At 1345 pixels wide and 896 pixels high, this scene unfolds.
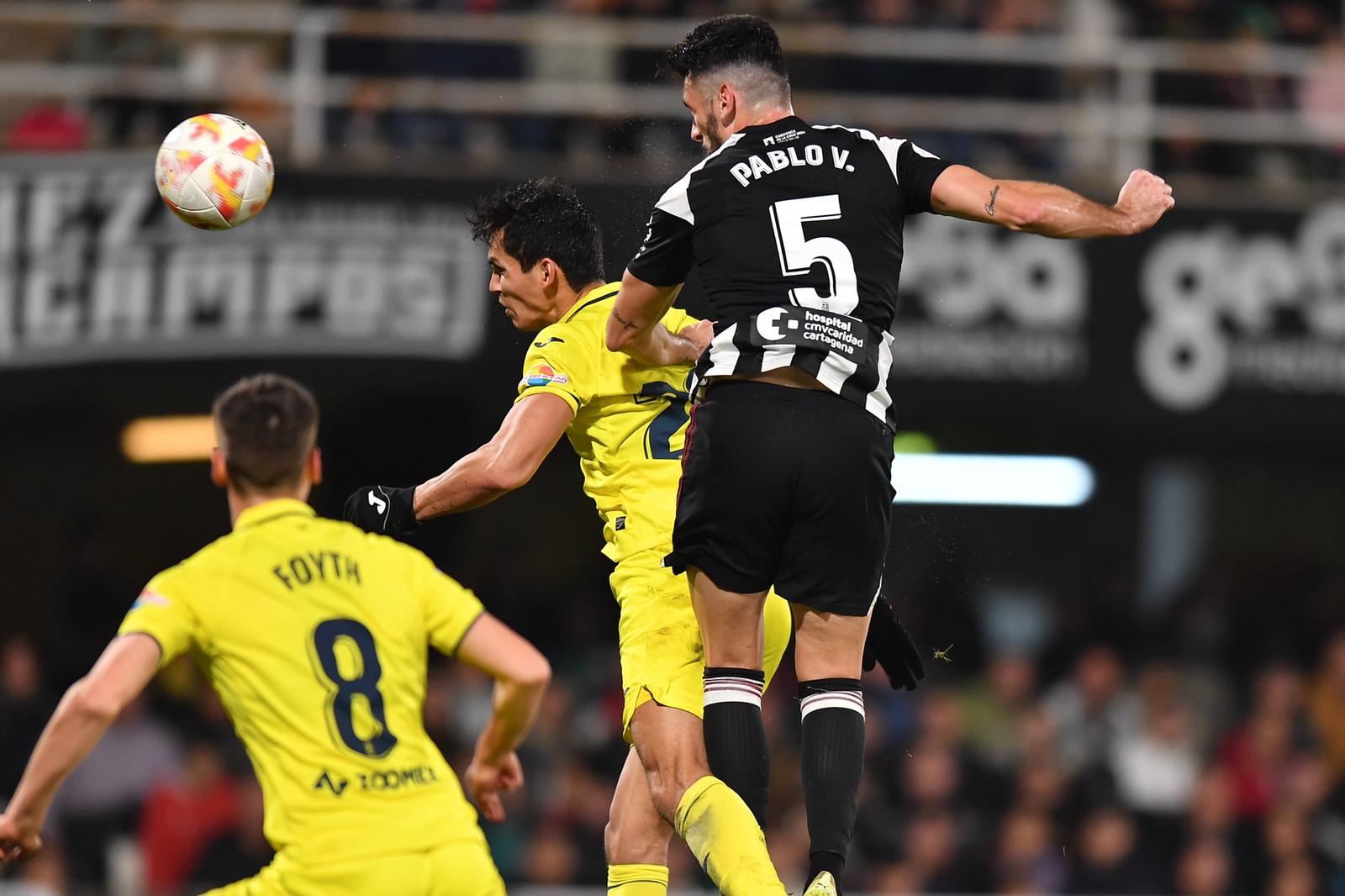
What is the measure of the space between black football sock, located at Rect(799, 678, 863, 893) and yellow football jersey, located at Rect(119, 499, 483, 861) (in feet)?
3.76

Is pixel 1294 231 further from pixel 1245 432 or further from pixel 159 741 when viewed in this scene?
pixel 159 741

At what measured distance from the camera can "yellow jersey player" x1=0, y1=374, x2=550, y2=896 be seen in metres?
4.37

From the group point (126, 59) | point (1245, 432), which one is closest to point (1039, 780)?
point (1245, 432)

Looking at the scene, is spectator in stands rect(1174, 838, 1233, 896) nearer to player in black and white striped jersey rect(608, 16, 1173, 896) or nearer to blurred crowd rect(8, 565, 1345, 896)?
blurred crowd rect(8, 565, 1345, 896)

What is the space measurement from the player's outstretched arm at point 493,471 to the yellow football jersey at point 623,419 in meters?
0.12

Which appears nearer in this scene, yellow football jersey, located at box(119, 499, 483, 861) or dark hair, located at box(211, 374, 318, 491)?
yellow football jersey, located at box(119, 499, 483, 861)

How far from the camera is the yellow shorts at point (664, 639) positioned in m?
5.76

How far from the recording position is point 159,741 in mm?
12320

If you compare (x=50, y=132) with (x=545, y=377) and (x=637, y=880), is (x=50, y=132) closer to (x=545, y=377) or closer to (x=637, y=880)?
(x=545, y=377)


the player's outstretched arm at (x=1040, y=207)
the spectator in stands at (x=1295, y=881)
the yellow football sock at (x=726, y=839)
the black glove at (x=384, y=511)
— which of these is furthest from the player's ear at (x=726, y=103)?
the spectator in stands at (x=1295, y=881)

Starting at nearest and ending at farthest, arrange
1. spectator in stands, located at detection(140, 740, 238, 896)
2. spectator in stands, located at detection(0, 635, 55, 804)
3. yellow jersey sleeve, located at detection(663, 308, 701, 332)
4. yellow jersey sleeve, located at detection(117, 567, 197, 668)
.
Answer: yellow jersey sleeve, located at detection(117, 567, 197, 668) < yellow jersey sleeve, located at detection(663, 308, 701, 332) < spectator in stands, located at detection(140, 740, 238, 896) < spectator in stands, located at detection(0, 635, 55, 804)

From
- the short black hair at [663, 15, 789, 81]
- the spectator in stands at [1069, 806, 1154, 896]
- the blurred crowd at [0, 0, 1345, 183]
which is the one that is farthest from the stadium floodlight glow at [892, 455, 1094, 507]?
the short black hair at [663, 15, 789, 81]

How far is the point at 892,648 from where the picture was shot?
598 cm

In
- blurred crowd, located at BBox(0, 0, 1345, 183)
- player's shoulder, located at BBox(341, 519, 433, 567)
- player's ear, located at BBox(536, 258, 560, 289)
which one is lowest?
player's shoulder, located at BBox(341, 519, 433, 567)
